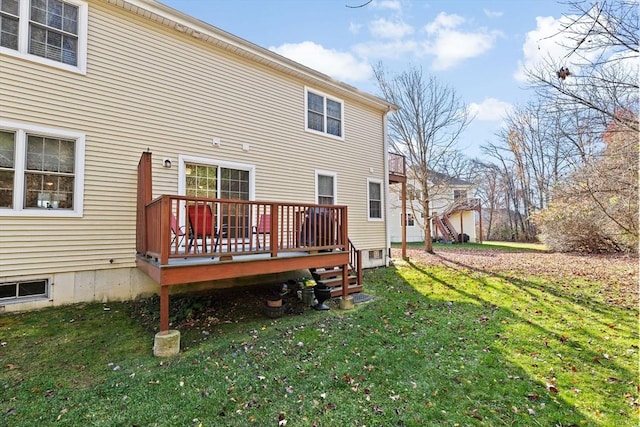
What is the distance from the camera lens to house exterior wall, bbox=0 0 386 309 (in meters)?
5.36

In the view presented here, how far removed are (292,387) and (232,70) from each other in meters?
7.30

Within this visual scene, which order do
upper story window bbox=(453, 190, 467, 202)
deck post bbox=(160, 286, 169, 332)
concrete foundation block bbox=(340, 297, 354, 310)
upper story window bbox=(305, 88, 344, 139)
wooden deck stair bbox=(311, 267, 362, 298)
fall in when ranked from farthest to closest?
upper story window bbox=(453, 190, 467, 202) → upper story window bbox=(305, 88, 344, 139) → wooden deck stair bbox=(311, 267, 362, 298) → concrete foundation block bbox=(340, 297, 354, 310) → deck post bbox=(160, 286, 169, 332)

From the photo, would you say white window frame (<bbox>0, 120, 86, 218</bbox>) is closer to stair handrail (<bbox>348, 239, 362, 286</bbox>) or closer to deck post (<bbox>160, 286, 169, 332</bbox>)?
deck post (<bbox>160, 286, 169, 332</bbox>)

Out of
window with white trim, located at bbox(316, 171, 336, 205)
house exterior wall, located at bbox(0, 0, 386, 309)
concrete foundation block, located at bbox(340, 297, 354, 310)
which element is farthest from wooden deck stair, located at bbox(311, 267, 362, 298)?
window with white trim, located at bbox(316, 171, 336, 205)

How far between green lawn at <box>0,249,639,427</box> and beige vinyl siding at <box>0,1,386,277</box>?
130cm

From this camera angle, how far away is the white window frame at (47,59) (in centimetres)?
531

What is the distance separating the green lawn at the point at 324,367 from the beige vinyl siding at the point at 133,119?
1.30m

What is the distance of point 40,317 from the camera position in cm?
505

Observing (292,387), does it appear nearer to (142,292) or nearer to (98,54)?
(142,292)

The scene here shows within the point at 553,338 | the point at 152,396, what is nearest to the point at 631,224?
the point at 553,338

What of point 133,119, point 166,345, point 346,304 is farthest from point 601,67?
point 133,119

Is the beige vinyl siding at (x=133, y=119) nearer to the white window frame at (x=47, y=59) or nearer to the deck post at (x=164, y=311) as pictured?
the white window frame at (x=47, y=59)

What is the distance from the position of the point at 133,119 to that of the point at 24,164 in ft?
6.42

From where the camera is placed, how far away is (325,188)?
9.73 meters
